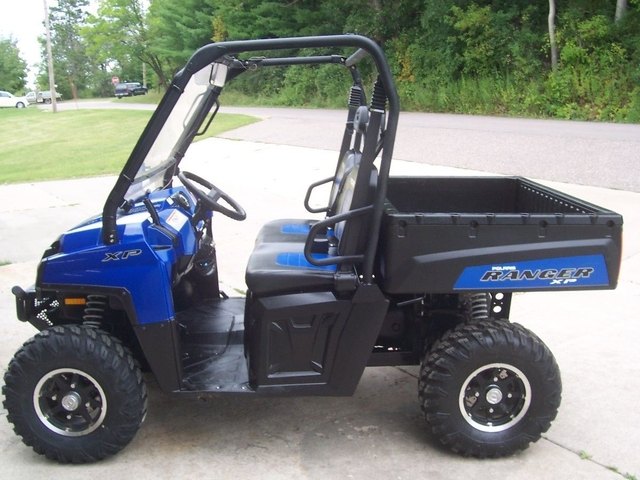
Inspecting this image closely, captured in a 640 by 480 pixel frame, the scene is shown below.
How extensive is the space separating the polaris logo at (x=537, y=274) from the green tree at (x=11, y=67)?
258 ft

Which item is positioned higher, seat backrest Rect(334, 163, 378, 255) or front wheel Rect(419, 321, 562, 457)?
seat backrest Rect(334, 163, 378, 255)

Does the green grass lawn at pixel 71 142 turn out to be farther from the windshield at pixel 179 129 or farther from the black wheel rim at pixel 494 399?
the black wheel rim at pixel 494 399

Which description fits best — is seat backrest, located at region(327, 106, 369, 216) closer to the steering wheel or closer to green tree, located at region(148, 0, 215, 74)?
the steering wheel

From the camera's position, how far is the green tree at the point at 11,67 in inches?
2879

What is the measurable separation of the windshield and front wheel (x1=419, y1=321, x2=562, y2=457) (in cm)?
147

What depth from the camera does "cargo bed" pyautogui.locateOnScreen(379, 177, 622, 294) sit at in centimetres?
280

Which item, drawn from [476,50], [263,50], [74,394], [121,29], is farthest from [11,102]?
[263,50]

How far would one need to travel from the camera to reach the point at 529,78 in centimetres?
2058

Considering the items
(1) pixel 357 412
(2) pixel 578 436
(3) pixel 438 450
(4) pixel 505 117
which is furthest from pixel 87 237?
(4) pixel 505 117

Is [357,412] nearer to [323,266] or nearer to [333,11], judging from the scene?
[323,266]

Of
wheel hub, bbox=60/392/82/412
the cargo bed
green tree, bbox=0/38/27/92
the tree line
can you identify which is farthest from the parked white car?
the cargo bed

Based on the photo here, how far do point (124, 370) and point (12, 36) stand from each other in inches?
3479

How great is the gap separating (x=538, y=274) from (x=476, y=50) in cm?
2061

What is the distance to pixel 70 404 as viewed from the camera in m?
2.91
